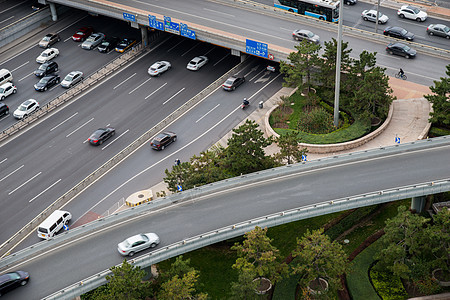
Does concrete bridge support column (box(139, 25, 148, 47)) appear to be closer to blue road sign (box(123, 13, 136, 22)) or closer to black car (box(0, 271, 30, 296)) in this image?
blue road sign (box(123, 13, 136, 22))

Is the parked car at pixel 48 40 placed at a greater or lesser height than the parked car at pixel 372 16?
lesser

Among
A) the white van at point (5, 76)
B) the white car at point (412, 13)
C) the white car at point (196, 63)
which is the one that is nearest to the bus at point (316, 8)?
the white car at point (412, 13)

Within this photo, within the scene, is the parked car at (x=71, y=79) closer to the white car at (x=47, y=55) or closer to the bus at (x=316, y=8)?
the white car at (x=47, y=55)

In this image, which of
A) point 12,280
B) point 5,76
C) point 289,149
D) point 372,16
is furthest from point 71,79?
point 372,16

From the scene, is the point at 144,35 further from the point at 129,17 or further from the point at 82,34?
the point at 82,34

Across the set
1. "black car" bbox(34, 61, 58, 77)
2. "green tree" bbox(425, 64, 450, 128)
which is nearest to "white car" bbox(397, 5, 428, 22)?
"green tree" bbox(425, 64, 450, 128)

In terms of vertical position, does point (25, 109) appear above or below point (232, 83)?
below

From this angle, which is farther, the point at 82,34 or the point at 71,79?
the point at 82,34

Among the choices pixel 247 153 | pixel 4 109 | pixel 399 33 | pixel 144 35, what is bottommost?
pixel 4 109
